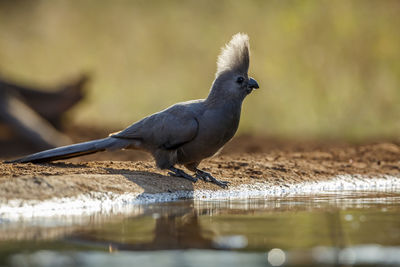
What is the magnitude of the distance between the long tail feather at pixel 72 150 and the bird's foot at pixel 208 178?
107 cm

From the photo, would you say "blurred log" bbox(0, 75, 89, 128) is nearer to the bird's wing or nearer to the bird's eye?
the bird's wing

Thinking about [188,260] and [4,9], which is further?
[4,9]

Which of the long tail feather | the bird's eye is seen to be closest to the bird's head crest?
the bird's eye

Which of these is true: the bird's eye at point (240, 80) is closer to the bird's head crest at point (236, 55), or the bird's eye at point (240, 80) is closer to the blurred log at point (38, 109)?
the bird's head crest at point (236, 55)

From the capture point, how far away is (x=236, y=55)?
881cm

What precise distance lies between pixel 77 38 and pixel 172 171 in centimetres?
2222

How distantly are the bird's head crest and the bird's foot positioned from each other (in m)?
1.35

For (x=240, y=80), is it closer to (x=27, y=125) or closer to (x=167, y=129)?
(x=167, y=129)

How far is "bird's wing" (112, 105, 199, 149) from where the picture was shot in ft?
27.4

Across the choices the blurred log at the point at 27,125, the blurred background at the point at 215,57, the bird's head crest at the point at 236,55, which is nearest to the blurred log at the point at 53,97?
the blurred background at the point at 215,57

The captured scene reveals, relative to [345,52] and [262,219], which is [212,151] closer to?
[262,219]

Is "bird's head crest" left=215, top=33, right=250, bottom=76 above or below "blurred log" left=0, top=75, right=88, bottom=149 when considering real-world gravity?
below

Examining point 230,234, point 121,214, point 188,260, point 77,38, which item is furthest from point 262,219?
point 77,38

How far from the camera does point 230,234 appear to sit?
511 centimetres
